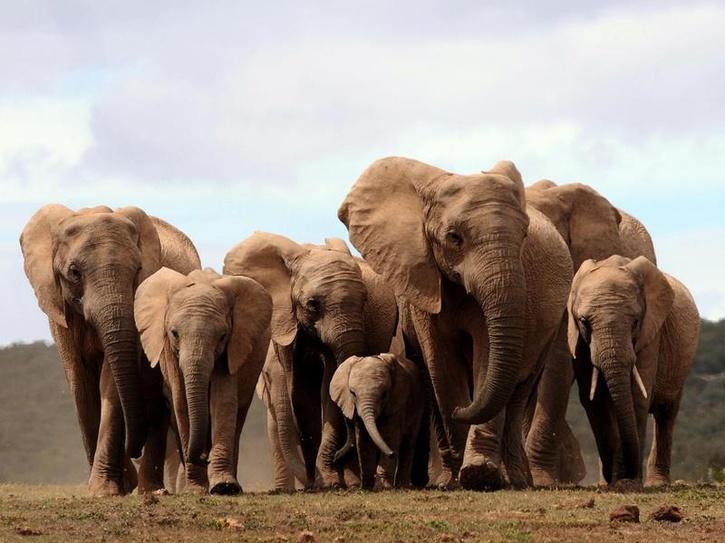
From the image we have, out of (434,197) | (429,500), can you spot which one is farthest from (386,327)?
(429,500)

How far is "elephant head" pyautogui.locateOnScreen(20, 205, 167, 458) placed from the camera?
1975 cm

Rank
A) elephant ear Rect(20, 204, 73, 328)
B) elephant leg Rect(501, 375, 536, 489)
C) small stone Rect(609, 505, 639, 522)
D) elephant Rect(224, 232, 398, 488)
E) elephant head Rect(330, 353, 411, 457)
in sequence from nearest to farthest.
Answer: small stone Rect(609, 505, 639, 522) → elephant head Rect(330, 353, 411, 457) → elephant leg Rect(501, 375, 536, 489) → elephant Rect(224, 232, 398, 488) → elephant ear Rect(20, 204, 73, 328)

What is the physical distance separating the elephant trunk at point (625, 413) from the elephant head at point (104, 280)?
4.13 meters

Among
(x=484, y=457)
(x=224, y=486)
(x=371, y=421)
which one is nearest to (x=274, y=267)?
(x=371, y=421)

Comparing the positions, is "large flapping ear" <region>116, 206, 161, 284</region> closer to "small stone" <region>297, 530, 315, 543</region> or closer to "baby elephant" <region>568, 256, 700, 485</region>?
Answer: "baby elephant" <region>568, 256, 700, 485</region>

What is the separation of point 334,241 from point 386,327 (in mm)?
1117

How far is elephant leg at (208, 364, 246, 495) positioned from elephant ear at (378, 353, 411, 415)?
52.1 inches

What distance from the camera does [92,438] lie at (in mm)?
20938

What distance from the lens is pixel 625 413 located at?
19.0 m

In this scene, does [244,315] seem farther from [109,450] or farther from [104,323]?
[109,450]

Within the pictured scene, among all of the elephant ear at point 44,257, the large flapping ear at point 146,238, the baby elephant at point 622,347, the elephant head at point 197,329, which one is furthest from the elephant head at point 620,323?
the elephant ear at point 44,257

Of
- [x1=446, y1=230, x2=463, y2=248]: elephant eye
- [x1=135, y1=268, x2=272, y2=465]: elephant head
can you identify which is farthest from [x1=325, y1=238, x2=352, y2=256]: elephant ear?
[x1=446, y1=230, x2=463, y2=248]: elephant eye

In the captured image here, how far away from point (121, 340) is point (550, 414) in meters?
4.34

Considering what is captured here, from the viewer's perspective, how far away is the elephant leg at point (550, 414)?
21.4 meters
